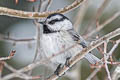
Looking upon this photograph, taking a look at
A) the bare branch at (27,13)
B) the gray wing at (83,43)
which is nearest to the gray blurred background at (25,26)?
the gray wing at (83,43)

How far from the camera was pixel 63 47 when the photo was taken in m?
3.45

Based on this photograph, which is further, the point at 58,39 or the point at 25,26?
the point at 25,26

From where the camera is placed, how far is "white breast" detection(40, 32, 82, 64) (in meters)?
3.51

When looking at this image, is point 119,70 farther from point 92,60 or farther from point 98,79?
point 98,79

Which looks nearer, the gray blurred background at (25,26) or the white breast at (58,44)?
the white breast at (58,44)

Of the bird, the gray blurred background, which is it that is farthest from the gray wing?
the gray blurred background

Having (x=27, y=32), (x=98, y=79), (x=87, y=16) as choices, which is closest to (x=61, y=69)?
(x=98, y=79)

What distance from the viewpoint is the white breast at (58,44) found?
3506mm

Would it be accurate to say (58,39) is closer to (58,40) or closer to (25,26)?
(58,40)

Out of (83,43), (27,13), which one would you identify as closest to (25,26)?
(83,43)

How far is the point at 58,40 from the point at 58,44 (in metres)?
0.04

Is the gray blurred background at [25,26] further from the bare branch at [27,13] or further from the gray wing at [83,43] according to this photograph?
the bare branch at [27,13]

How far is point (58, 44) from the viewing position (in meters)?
3.50

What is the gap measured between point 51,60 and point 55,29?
13.1 inches
